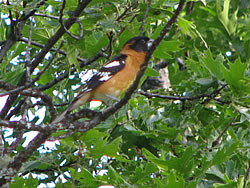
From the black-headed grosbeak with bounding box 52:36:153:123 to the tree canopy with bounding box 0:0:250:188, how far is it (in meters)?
0.13

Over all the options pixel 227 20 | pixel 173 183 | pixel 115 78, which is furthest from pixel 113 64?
pixel 227 20

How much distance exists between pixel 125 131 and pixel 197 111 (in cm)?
100

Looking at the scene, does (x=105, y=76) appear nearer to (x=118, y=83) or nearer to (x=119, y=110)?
(x=118, y=83)

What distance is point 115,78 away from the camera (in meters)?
5.05

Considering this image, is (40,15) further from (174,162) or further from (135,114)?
(174,162)

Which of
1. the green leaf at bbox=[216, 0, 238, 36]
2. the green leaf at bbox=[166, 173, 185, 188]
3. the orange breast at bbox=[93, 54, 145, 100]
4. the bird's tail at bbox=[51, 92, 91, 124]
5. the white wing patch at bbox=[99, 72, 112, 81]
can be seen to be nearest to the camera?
the green leaf at bbox=[166, 173, 185, 188]

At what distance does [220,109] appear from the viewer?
5.58m

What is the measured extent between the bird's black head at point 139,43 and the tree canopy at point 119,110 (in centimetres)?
10

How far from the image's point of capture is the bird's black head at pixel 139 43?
5043 mm

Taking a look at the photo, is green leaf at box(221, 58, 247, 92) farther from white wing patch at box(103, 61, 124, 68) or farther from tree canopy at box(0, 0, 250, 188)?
white wing patch at box(103, 61, 124, 68)

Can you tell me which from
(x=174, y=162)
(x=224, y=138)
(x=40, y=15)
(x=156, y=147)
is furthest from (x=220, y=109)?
(x=40, y=15)

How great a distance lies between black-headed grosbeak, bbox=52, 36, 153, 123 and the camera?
16.1 ft

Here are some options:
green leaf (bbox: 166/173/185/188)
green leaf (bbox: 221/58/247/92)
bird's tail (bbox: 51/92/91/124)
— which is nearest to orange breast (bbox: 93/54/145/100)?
bird's tail (bbox: 51/92/91/124)

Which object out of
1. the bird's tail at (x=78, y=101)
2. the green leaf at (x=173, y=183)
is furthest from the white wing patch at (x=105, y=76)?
the green leaf at (x=173, y=183)
